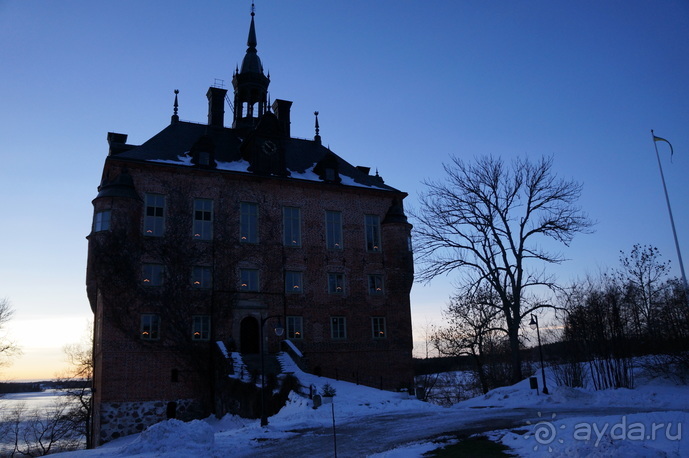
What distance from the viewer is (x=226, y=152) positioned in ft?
117

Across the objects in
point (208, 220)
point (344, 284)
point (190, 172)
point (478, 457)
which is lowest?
point (478, 457)

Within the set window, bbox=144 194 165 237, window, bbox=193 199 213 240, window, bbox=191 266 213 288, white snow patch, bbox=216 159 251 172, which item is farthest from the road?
white snow patch, bbox=216 159 251 172

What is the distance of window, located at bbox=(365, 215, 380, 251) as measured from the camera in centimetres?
3655

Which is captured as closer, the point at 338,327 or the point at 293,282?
the point at 293,282

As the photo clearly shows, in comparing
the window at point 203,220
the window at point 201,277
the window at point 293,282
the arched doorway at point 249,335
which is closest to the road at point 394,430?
the arched doorway at point 249,335

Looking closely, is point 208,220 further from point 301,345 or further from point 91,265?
point 301,345

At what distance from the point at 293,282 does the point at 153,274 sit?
324 inches

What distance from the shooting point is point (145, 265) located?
30.1m

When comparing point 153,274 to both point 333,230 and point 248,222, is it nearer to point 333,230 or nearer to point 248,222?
point 248,222

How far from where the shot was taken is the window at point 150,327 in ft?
95.7

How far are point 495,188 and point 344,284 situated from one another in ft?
36.4

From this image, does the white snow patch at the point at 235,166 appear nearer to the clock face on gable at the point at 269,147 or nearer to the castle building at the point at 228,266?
the castle building at the point at 228,266

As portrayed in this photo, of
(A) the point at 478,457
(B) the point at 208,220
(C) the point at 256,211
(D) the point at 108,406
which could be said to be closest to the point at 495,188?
(C) the point at 256,211

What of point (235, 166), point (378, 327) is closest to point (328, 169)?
point (235, 166)
